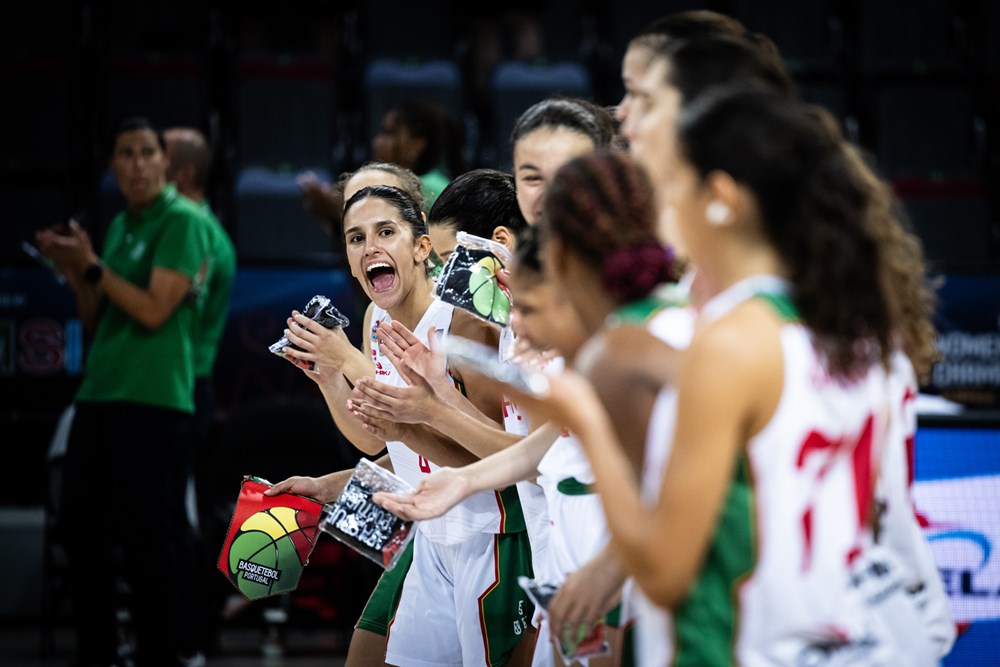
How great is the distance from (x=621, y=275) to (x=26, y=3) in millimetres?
7524

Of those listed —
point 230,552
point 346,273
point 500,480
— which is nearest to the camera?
point 500,480

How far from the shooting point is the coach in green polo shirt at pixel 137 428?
223 inches

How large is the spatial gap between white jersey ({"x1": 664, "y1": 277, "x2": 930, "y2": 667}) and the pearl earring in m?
0.09

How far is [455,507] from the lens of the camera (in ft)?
12.3

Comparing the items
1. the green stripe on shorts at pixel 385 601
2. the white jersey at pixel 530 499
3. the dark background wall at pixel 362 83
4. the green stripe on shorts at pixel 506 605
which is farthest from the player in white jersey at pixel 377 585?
the dark background wall at pixel 362 83

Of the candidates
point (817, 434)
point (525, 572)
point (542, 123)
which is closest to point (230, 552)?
point (525, 572)

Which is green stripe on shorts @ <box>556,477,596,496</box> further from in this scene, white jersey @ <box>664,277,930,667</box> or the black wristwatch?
the black wristwatch

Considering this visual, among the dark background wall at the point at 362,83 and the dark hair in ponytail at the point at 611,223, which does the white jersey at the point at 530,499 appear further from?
the dark background wall at the point at 362,83

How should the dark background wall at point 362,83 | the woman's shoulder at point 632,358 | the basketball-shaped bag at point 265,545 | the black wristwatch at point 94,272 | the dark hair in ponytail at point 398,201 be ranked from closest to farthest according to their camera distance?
the woman's shoulder at point 632,358 < the basketball-shaped bag at point 265,545 < the dark hair in ponytail at point 398,201 < the black wristwatch at point 94,272 < the dark background wall at point 362,83

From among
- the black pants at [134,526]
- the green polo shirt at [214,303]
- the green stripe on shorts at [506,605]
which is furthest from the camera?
the green polo shirt at [214,303]

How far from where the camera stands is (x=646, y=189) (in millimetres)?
2232

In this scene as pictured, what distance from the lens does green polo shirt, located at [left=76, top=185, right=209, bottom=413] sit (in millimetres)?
5742

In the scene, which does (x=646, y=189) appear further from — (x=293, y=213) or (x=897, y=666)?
(x=293, y=213)

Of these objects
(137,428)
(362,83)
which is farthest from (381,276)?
(362,83)
